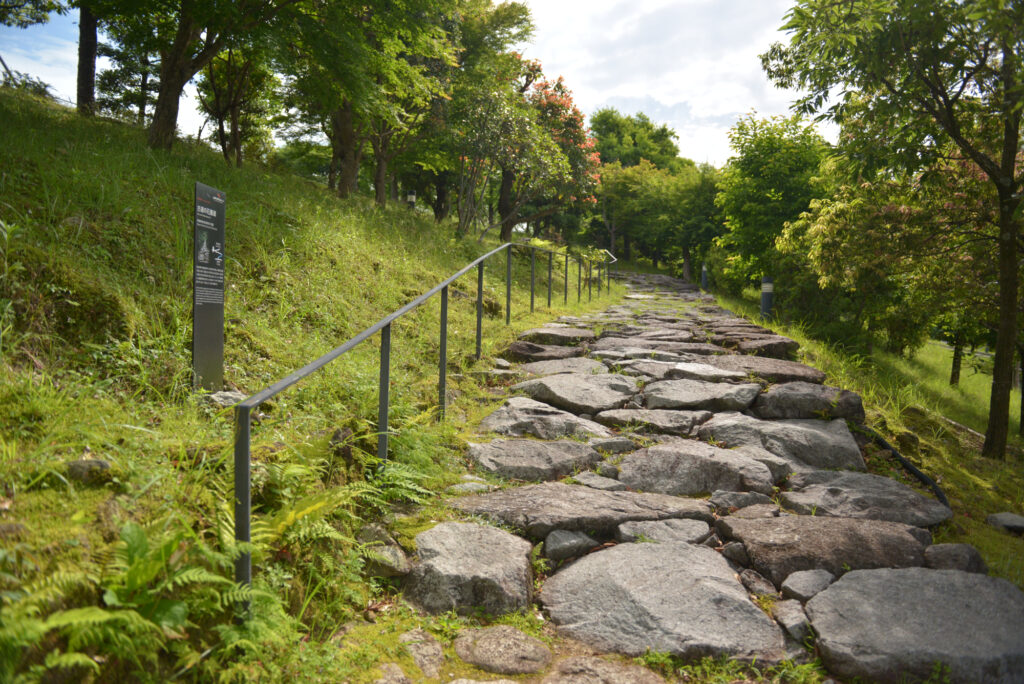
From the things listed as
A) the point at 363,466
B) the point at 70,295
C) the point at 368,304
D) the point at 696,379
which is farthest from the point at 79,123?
the point at 696,379

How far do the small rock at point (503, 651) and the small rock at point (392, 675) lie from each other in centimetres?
25

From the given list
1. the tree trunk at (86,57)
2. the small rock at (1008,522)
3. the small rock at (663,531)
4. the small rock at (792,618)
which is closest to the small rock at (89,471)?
the small rock at (663,531)

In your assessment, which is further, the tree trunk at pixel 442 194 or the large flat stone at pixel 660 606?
the tree trunk at pixel 442 194

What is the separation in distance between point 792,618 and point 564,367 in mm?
3822

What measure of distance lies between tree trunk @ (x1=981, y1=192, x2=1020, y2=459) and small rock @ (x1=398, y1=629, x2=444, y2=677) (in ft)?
24.7

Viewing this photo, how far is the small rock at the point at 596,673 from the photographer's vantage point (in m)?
2.08

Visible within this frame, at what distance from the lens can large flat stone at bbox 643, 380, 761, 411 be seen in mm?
4969

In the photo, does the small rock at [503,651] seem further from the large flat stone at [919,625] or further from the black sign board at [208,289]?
the black sign board at [208,289]

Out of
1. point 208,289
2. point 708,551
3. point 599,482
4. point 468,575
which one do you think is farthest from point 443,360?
point 708,551

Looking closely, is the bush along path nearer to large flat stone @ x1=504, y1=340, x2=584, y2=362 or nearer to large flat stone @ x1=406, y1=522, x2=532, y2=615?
large flat stone @ x1=406, y1=522, x2=532, y2=615

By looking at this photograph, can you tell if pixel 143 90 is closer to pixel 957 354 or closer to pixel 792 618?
pixel 792 618

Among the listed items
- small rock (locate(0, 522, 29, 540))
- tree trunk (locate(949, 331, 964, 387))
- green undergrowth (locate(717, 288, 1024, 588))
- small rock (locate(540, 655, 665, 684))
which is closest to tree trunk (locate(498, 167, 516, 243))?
green undergrowth (locate(717, 288, 1024, 588))

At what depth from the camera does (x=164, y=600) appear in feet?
5.50

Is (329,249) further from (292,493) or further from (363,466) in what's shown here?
(292,493)
